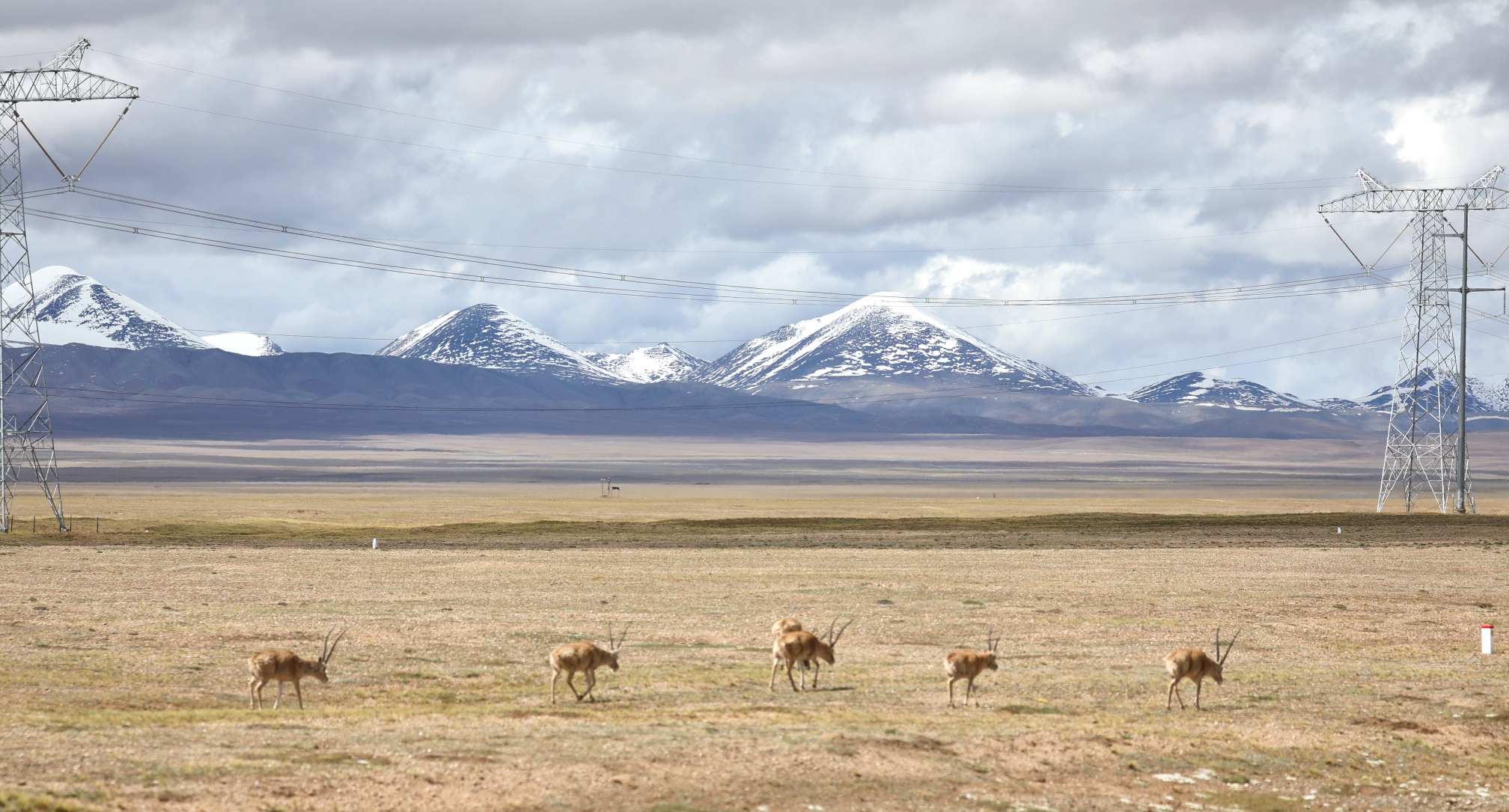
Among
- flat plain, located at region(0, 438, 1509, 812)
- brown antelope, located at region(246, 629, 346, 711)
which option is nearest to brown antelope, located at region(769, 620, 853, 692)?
flat plain, located at region(0, 438, 1509, 812)

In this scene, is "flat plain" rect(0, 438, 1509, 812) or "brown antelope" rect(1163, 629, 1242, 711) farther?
"brown antelope" rect(1163, 629, 1242, 711)

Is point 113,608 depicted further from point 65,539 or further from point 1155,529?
point 1155,529

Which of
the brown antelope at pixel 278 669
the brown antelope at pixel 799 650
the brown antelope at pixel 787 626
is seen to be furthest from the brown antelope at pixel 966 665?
the brown antelope at pixel 278 669

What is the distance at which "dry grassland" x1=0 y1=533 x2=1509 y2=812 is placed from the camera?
13.8 m

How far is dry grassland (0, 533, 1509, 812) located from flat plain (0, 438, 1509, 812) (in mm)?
69

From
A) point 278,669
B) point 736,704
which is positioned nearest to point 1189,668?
point 736,704

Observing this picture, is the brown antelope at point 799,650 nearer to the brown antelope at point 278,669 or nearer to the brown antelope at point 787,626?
the brown antelope at point 787,626

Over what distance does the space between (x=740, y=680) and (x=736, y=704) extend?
7.45ft

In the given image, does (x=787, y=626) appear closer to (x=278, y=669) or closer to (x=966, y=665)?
(x=966, y=665)

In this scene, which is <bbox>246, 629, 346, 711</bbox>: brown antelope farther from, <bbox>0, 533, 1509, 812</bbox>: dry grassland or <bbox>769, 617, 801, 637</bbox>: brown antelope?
<bbox>769, 617, 801, 637</bbox>: brown antelope

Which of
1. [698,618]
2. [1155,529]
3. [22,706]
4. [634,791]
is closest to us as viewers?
[634,791]

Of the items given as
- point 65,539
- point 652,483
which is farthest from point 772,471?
point 65,539

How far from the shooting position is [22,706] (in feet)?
56.1

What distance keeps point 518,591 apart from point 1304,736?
2335cm
